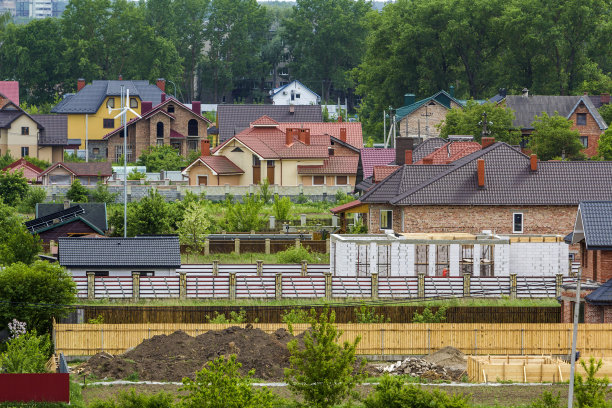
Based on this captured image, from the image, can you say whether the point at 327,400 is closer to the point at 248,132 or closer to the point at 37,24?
the point at 248,132

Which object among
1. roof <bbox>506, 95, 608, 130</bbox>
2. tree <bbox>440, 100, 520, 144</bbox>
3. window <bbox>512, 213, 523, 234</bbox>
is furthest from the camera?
roof <bbox>506, 95, 608, 130</bbox>

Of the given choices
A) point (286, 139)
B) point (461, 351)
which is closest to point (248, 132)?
point (286, 139)

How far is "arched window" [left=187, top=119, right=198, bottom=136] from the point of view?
12612 cm

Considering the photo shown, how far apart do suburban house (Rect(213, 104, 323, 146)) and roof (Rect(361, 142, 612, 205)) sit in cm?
5150

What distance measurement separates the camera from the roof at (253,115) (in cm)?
11944

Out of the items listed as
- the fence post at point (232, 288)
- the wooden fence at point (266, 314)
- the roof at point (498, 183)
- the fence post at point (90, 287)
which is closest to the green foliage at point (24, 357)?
the wooden fence at point (266, 314)

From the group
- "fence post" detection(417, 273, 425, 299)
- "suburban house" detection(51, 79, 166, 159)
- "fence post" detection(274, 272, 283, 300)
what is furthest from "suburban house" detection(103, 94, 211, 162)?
"fence post" detection(417, 273, 425, 299)

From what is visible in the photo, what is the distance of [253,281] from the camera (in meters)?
56.8

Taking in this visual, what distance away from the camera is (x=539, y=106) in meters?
112

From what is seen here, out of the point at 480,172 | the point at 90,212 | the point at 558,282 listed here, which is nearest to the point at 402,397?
the point at 558,282

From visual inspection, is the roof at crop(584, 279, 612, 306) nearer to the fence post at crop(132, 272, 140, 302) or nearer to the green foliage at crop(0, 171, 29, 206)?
the fence post at crop(132, 272, 140, 302)

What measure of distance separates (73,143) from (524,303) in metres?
76.0

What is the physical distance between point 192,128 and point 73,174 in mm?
A: 27405

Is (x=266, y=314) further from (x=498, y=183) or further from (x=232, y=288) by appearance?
(x=498, y=183)
